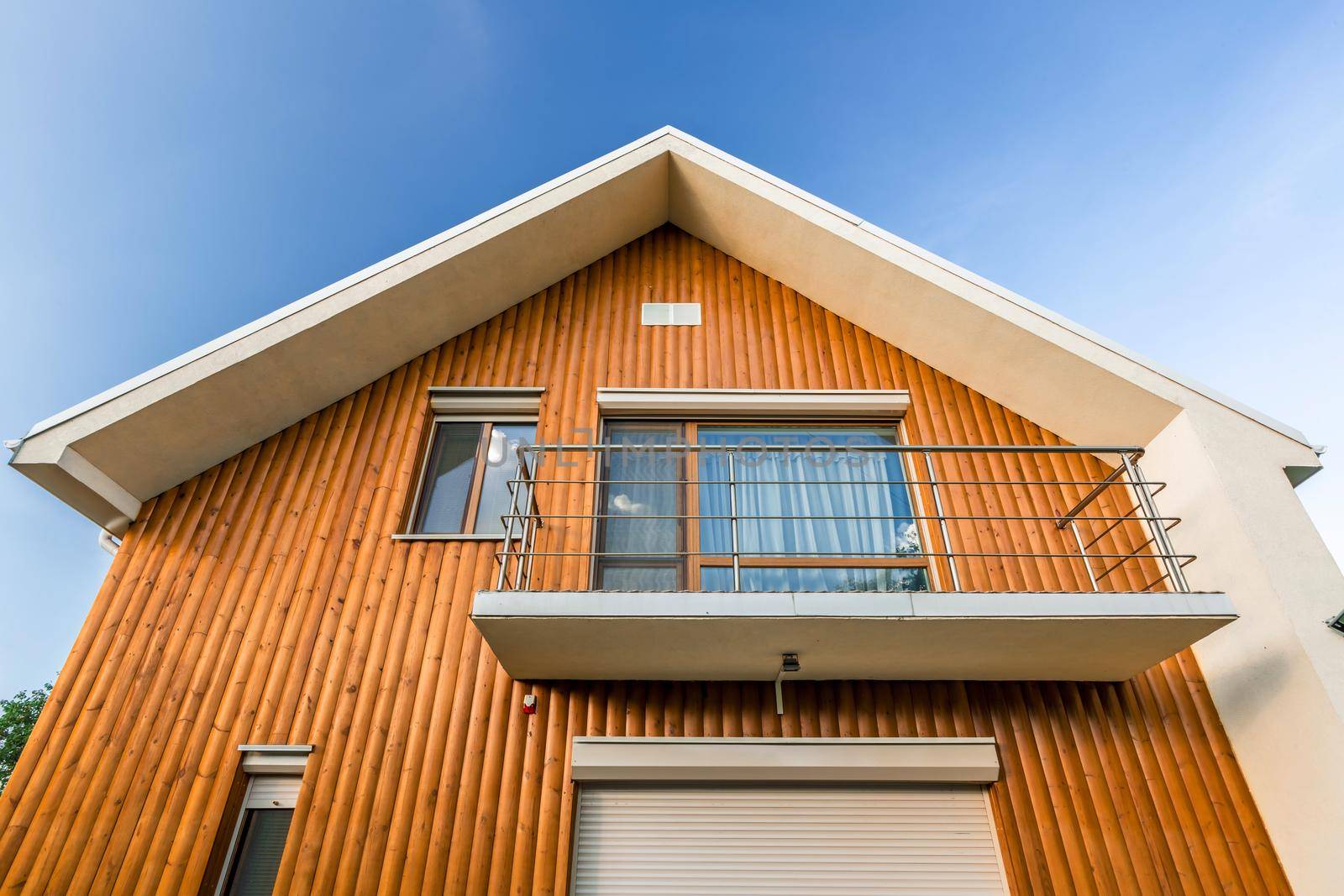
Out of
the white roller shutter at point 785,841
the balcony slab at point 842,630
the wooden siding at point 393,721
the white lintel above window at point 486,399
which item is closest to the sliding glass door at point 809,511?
the wooden siding at point 393,721

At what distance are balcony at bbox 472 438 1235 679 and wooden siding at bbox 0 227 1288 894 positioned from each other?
12 cm

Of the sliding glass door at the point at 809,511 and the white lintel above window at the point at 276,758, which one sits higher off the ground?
the sliding glass door at the point at 809,511

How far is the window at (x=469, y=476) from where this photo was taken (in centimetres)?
493

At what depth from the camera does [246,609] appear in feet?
14.3

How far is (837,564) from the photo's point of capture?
182 inches

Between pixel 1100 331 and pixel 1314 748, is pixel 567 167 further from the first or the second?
pixel 1314 748

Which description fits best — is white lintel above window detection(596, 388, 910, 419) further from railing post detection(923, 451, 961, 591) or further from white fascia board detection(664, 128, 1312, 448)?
white fascia board detection(664, 128, 1312, 448)

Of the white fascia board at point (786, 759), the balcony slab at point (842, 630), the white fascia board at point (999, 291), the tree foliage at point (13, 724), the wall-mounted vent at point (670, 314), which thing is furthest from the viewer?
the tree foliage at point (13, 724)

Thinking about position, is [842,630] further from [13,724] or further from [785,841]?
[13,724]

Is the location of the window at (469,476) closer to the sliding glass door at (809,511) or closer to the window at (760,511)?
the window at (760,511)

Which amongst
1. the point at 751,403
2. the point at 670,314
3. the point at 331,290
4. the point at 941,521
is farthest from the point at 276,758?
the point at 941,521

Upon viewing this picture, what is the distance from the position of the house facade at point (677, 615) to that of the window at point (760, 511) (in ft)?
0.10

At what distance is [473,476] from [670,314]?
7.46 feet

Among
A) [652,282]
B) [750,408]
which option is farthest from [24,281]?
[750,408]
